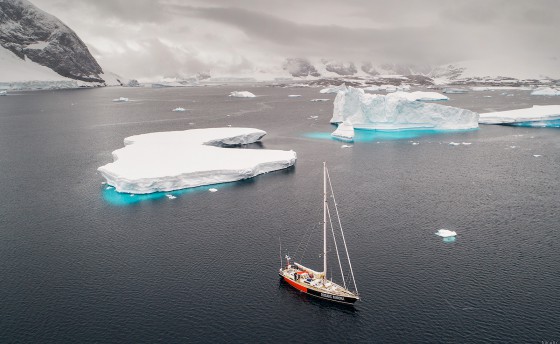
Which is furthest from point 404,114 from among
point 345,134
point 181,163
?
point 181,163

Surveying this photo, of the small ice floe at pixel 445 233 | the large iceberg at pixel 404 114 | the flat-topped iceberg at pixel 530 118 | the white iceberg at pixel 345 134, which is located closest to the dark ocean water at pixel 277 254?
the small ice floe at pixel 445 233

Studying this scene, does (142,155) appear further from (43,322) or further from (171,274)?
(43,322)

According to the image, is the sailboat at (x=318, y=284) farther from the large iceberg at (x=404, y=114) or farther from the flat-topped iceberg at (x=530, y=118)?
the flat-topped iceberg at (x=530, y=118)

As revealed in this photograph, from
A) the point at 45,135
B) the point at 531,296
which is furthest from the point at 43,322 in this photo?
the point at 45,135

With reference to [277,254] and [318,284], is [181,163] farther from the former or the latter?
[318,284]

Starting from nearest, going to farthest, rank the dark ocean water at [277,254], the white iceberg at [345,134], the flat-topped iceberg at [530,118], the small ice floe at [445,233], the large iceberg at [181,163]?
1. the dark ocean water at [277,254]
2. the small ice floe at [445,233]
3. the large iceberg at [181,163]
4. the white iceberg at [345,134]
5. the flat-topped iceberg at [530,118]

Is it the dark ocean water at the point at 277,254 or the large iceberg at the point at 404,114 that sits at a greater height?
the large iceberg at the point at 404,114
